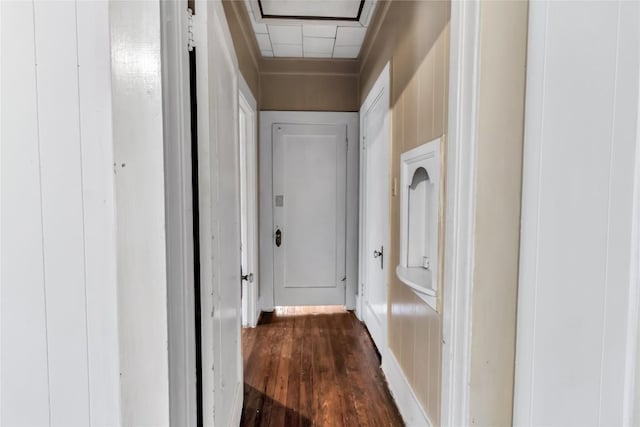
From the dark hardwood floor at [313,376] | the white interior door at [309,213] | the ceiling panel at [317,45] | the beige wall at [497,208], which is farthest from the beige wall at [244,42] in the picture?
the dark hardwood floor at [313,376]

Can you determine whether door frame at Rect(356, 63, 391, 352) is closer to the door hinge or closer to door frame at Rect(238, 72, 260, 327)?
door frame at Rect(238, 72, 260, 327)

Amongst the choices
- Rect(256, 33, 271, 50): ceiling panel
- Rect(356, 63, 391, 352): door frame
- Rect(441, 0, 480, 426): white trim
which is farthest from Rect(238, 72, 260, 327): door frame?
Rect(441, 0, 480, 426): white trim

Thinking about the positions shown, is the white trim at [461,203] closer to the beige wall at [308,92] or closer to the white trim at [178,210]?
the white trim at [178,210]

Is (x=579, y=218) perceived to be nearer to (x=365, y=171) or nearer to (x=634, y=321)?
(x=634, y=321)

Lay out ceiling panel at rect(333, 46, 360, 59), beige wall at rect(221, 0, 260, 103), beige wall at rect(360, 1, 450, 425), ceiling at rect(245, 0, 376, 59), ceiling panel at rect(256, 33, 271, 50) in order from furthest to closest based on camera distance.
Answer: ceiling panel at rect(333, 46, 360, 59) < ceiling panel at rect(256, 33, 271, 50) < ceiling at rect(245, 0, 376, 59) < beige wall at rect(221, 0, 260, 103) < beige wall at rect(360, 1, 450, 425)

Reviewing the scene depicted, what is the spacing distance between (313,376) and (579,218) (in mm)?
1963

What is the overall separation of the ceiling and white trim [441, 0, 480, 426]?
1.62 meters

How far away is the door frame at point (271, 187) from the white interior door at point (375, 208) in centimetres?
22

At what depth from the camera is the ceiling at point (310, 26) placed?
7.52ft

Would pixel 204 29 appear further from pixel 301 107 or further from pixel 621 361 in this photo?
pixel 301 107

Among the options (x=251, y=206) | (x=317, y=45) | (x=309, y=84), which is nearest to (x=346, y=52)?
(x=317, y=45)

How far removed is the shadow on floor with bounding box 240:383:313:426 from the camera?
1.79 m

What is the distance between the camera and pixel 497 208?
36.3 inches

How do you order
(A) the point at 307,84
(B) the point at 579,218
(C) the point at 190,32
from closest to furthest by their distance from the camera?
(B) the point at 579,218
(C) the point at 190,32
(A) the point at 307,84
